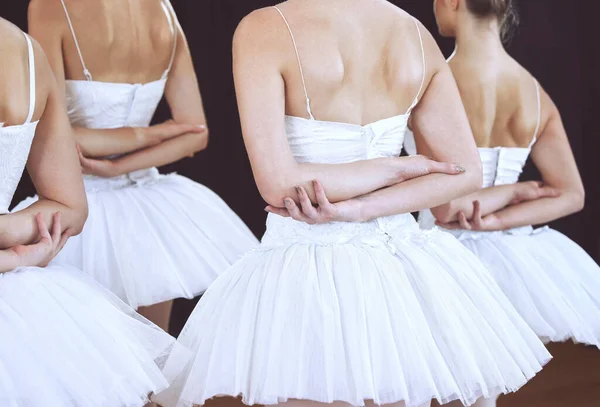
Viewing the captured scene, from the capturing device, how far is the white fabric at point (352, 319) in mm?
1776

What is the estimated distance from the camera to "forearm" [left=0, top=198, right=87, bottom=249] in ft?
6.33

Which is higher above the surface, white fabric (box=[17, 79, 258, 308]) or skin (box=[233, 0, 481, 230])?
skin (box=[233, 0, 481, 230])

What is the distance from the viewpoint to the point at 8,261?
6.10 ft

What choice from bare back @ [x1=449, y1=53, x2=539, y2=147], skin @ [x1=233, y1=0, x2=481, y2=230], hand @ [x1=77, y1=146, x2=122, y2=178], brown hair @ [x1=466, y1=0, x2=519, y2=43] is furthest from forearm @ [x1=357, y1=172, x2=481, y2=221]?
hand @ [x1=77, y1=146, x2=122, y2=178]

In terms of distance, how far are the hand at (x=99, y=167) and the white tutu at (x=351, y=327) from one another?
34.6 inches

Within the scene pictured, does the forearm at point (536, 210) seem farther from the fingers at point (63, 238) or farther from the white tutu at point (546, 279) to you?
the fingers at point (63, 238)

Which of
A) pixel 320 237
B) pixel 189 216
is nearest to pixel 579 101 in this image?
pixel 189 216

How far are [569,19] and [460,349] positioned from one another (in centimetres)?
332

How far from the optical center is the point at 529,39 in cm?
477

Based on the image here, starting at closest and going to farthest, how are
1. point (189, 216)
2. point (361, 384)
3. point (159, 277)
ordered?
point (361, 384) < point (159, 277) < point (189, 216)

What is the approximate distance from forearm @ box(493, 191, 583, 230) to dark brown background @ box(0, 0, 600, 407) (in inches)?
74.5

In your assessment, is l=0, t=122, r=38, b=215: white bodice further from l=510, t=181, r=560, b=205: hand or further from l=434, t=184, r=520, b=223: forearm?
l=510, t=181, r=560, b=205: hand

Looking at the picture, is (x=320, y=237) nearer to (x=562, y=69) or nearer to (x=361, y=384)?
(x=361, y=384)

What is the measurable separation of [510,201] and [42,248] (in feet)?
4.76
